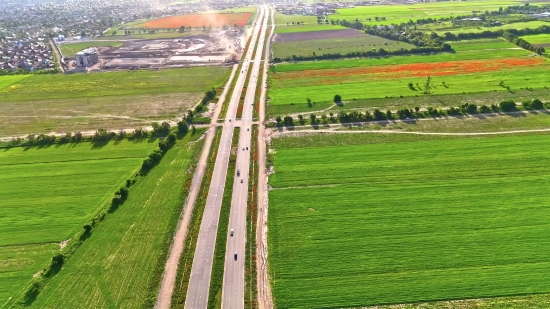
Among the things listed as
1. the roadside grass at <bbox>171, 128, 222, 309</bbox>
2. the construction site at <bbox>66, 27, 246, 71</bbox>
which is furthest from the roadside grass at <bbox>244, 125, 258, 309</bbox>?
the construction site at <bbox>66, 27, 246, 71</bbox>

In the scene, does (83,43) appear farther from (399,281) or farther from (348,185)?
(399,281)

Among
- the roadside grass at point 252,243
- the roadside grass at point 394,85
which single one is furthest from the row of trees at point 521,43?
the roadside grass at point 252,243

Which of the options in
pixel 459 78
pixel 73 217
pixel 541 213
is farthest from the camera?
pixel 459 78

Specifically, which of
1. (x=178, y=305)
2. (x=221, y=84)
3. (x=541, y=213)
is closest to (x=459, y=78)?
(x=541, y=213)

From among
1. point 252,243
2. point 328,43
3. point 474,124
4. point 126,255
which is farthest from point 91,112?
point 328,43

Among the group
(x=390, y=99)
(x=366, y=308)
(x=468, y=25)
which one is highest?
(x=468, y=25)

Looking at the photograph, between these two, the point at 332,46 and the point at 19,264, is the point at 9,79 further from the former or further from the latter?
the point at 332,46

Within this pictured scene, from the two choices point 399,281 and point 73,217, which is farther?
point 73,217
